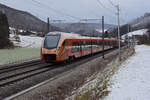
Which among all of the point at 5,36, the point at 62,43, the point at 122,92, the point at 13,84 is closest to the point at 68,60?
the point at 62,43

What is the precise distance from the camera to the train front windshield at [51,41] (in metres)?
15.8

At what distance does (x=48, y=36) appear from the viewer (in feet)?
54.4

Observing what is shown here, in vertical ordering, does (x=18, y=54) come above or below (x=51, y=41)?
below

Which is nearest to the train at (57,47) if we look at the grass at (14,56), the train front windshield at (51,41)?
the train front windshield at (51,41)

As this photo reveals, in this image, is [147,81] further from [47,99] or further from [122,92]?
[47,99]

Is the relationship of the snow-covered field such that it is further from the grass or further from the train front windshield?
the train front windshield

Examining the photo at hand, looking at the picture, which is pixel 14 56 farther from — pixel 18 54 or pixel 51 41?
pixel 51 41

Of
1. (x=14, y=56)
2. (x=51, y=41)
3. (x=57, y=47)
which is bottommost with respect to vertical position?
(x=14, y=56)

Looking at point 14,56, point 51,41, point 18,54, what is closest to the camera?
point 51,41

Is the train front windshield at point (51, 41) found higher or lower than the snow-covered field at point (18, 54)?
higher

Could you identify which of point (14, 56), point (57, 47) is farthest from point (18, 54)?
point (57, 47)

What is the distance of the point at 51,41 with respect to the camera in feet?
53.0

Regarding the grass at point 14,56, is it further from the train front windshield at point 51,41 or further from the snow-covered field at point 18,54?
the train front windshield at point 51,41

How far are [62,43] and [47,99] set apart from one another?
28.4ft
